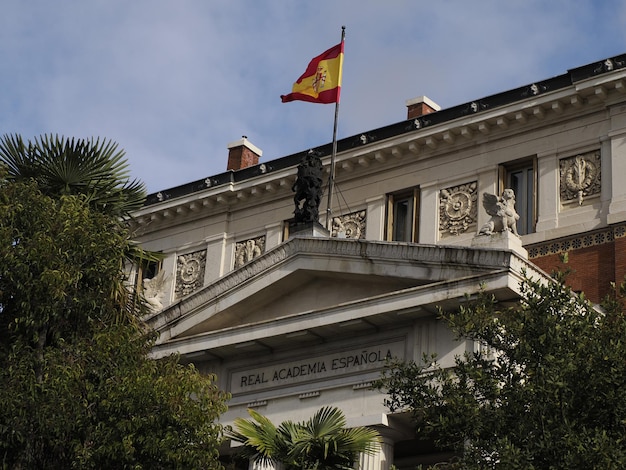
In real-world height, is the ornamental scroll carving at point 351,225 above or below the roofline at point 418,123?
below

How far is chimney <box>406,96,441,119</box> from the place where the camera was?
128 feet

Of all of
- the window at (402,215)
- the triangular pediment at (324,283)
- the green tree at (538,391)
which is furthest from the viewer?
the window at (402,215)

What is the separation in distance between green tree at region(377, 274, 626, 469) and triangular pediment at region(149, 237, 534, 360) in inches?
193

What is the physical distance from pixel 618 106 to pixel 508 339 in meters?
14.7

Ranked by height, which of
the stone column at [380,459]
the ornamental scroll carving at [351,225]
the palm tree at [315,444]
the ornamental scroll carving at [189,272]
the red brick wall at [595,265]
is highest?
the ornamental scroll carving at [351,225]

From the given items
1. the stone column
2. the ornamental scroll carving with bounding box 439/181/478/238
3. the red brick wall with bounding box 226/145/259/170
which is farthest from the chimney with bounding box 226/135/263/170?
the stone column

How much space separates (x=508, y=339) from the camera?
68.8 ft

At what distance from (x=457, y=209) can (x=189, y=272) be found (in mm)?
9012

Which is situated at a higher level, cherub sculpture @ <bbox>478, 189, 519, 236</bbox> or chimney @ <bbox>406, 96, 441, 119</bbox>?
chimney @ <bbox>406, 96, 441, 119</bbox>

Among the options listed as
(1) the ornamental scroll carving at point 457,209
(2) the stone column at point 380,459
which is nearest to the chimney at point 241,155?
(1) the ornamental scroll carving at point 457,209

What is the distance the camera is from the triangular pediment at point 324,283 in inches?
1059

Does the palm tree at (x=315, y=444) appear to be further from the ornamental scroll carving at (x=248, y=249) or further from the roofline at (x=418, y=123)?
the ornamental scroll carving at (x=248, y=249)

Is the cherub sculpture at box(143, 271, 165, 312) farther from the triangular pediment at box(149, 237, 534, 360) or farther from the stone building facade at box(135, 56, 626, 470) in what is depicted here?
the triangular pediment at box(149, 237, 534, 360)

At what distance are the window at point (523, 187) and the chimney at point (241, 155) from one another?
1021 cm
